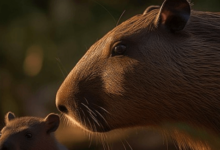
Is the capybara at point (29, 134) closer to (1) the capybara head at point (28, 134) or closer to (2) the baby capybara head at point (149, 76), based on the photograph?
(1) the capybara head at point (28, 134)

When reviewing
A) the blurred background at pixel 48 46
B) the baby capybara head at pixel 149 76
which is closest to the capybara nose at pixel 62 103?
the baby capybara head at pixel 149 76

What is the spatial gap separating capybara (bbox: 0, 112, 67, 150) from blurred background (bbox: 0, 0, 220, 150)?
9.47 feet

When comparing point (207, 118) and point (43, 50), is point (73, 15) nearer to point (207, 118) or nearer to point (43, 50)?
point (43, 50)

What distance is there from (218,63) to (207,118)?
304 millimetres

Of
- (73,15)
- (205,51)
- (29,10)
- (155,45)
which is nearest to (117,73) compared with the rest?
(155,45)

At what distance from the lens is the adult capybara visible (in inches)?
111

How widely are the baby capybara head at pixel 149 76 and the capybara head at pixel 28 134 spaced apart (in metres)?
0.57

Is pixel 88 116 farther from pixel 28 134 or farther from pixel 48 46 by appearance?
pixel 48 46

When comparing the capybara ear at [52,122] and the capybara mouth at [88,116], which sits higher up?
the capybara mouth at [88,116]

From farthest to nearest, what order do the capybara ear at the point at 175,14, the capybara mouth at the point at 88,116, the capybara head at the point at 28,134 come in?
1. the capybara head at the point at 28,134
2. the capybara mouth at the point at 88,116
3. the capybara ear at the point at 175,14

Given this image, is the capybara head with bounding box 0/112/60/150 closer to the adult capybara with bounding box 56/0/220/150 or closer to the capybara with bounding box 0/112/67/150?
the capybara with bounding box 0/112/67/150

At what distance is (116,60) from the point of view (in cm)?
289

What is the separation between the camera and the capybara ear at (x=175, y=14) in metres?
2.77

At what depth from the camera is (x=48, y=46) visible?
796 centimetres
